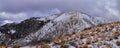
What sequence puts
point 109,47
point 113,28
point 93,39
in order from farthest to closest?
point 113,28, point 93,39, point 109,47

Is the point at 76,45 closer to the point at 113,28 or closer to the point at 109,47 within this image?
the point at 109,47

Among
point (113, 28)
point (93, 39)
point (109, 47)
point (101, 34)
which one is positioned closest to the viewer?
point (109, 47)

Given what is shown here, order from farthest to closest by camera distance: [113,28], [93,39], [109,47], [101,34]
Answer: [113,28], [101,34], [93,39], [109,47]

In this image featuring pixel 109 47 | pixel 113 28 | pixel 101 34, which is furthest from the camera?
pixel 113 28

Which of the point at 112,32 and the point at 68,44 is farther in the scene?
the point at 112,32

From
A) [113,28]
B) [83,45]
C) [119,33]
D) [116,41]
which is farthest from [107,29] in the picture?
[83,45]

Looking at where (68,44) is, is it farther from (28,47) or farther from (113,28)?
Result: (113,28)

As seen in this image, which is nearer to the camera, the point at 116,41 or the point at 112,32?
the point at 116,41

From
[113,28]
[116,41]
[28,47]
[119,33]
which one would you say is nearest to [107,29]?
[113,28]
